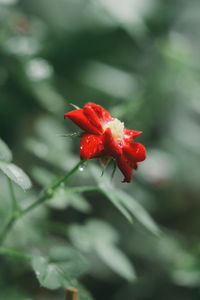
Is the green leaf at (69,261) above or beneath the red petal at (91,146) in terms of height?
beneath

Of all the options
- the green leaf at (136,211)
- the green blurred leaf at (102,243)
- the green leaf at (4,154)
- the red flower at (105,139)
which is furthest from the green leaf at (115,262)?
the green leaf at (4,154)

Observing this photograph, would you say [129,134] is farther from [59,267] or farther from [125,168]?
[59,267]

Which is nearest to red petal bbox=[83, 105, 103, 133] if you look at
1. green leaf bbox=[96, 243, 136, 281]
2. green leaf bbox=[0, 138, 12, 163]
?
green leaf bbox=[0, 138, 12, 163]

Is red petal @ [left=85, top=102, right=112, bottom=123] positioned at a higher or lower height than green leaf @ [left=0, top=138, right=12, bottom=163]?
higher

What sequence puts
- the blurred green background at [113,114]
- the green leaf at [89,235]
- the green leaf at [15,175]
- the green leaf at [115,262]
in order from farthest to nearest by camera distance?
1. the blurred green background at [113,114]
2. the green leaf at [89,235]
3. the green leaf at [115,262]
4. the green leaf at [15,175]

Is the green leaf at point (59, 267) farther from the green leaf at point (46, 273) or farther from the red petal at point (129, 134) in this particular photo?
the red petal at point (129, 134)

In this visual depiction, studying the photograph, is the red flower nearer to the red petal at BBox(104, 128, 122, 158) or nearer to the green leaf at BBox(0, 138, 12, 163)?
the red petal at BBox(104, 128, 122, 158)
